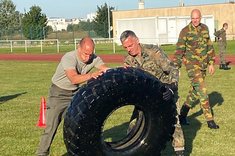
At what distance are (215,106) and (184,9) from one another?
58.7 metres

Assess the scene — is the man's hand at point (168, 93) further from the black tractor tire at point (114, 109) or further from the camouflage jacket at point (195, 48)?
the camouflage jacket at point (195, 48)

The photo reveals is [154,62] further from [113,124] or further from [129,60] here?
[113,124]

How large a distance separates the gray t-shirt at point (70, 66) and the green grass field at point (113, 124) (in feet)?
4.94

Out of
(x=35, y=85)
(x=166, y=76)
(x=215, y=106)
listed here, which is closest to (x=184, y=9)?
(x=35, y=85)

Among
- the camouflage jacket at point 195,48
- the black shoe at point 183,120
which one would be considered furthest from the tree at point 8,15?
the camouflage jacket at point 195,48

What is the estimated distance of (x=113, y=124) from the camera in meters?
9.98

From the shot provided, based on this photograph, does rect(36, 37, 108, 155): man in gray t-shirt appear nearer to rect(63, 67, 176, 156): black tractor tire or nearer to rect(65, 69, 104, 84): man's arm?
rect(65, 69, 104, 84): man's arm

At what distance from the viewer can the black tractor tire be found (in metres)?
5.82

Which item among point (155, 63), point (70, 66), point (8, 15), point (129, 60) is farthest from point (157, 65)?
point (8, 15)

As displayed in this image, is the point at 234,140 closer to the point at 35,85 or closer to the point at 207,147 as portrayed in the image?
the point at 207,147

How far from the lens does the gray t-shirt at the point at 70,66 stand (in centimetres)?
655

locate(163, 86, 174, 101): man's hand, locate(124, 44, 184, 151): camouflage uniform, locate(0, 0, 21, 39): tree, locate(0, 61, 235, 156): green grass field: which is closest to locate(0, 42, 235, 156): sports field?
locate(0, 61, 235, 156): green grass field

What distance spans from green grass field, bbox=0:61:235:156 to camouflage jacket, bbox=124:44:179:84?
1.42m

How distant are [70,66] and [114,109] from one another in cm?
89
